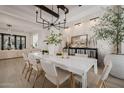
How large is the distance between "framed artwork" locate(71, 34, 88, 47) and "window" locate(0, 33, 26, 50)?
4387 mm

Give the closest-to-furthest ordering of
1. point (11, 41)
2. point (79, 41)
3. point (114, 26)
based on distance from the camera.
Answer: point (114, 26) → point (79, 41) → point (11, 41)

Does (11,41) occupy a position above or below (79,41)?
above

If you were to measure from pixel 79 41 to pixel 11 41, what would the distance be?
580 centimetres

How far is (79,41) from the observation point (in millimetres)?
4617

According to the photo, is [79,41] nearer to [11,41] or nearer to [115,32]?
[115,32]

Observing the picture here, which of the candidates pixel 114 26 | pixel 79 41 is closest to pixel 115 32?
pixel 114 26

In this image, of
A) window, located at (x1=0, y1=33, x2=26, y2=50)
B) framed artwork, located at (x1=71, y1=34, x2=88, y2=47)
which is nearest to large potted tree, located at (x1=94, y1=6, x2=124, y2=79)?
framed artwork, located at (x1=71, y1=34, x2=88, y2=47)

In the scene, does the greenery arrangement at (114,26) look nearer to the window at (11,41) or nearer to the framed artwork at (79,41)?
the framed artwork at (79,41)

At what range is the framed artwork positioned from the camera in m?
4.34

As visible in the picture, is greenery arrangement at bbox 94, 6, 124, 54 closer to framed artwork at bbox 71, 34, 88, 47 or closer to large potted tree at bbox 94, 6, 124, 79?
large potted tree at bbox 94, 6, 124, 79

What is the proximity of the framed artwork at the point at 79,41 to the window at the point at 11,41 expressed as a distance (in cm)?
439
